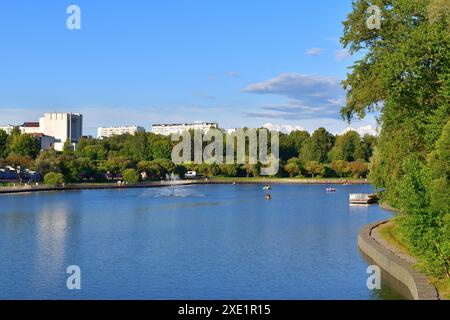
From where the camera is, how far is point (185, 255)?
32.2 m

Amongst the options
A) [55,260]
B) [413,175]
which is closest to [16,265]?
[55,260]

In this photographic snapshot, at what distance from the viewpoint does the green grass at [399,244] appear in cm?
2008

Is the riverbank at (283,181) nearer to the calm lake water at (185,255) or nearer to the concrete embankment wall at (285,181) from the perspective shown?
the concrete embankment wall at (285,181)

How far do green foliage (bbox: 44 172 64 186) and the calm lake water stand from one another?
142ft

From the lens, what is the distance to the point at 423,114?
2595 centimetres

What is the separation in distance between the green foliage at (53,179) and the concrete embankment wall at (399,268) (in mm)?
75396

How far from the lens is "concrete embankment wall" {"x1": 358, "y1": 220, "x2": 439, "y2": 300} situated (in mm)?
20234

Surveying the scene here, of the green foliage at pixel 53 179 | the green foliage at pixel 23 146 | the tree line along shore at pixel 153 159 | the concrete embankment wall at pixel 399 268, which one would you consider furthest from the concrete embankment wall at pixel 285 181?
the concrete embankment wall at pixel 399 268

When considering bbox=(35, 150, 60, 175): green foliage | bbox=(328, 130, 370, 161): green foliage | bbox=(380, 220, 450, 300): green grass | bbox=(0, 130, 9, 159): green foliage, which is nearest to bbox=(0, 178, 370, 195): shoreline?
bbox=(35, 150, 60, 175): green foliage

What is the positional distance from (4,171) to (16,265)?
81.4 m

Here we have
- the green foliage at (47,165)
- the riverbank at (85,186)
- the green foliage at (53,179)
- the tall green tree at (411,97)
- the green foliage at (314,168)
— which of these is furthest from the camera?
the green foliage at (314,168)

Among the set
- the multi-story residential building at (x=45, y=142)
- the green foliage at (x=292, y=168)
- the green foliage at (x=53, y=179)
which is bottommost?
the green foliage at (x=53, y=179)

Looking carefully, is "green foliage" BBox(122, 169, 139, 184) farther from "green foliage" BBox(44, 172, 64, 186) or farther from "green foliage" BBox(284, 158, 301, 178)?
"green foliage" BBox(284, 158, 301, 178)

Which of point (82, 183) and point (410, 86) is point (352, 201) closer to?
point (410, 86)
